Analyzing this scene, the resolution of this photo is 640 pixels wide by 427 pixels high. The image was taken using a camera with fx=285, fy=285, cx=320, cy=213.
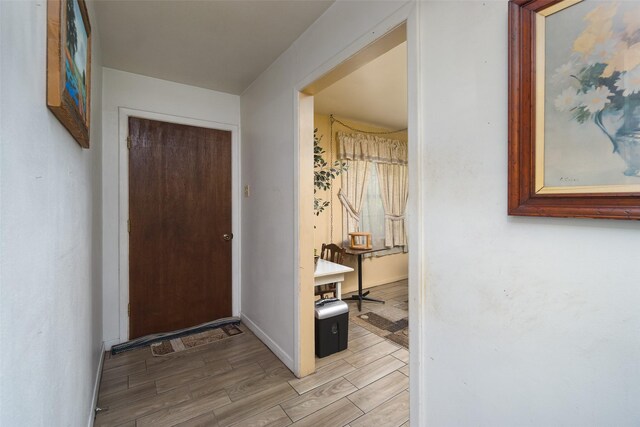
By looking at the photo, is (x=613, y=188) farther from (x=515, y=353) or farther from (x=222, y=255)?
(x=222, y=255)

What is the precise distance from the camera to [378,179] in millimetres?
4438

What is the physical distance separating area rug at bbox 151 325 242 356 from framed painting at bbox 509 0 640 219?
2.71 m

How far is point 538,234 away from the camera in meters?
0.89

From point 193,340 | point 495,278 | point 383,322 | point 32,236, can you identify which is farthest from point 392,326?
point 32,236

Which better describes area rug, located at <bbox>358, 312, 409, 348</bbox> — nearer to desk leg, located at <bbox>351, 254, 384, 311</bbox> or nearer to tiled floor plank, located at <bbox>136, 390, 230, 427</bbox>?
desk leg, located at <bbox>351, 254, 384, 311</bbox>

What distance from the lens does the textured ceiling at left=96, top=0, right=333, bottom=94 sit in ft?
5.74

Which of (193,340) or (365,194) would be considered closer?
(193,340)

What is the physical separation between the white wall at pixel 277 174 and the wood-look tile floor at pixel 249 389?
0.27 meters

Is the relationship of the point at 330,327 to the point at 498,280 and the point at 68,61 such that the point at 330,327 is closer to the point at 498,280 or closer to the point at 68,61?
the point at 498,280

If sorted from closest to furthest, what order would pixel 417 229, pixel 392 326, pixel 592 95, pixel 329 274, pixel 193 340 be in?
pixel 592 95 → pixel 417 229 → pixel 193 340 → pixel 329 274 → pixel 392 326

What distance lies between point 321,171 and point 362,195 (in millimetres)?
960

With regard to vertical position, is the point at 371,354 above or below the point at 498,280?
below

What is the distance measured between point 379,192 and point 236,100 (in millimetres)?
2450

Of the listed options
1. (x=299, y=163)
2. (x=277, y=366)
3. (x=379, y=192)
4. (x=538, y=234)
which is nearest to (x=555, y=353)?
(x=538, y=234)
